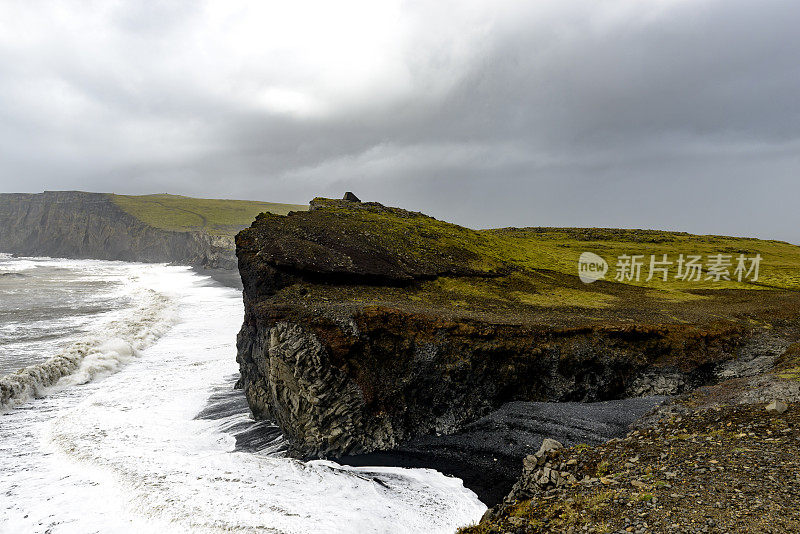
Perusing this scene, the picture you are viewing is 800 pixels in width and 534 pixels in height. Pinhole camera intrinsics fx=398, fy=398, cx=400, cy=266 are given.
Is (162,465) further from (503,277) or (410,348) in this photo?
(503,277)

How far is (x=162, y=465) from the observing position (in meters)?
15.0

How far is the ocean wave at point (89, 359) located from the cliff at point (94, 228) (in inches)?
5249

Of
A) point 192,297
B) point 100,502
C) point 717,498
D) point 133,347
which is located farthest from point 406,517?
point 192,297

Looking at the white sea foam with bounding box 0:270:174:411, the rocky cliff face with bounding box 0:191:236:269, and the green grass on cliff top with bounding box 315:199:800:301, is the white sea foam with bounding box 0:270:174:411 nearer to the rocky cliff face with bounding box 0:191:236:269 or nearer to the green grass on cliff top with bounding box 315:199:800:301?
the green grass on cliff top with bounding box 315:199:800:301

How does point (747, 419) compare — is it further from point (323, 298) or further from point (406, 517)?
point (323, 298)

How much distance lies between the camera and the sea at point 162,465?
39.3 ft

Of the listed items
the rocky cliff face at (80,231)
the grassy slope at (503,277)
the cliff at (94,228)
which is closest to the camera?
the grassy slope at (503,277)

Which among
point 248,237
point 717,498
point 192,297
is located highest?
point 248,237

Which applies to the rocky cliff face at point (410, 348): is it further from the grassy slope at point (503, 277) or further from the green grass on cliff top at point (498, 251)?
the green grass on cliff top at point (498, 251)

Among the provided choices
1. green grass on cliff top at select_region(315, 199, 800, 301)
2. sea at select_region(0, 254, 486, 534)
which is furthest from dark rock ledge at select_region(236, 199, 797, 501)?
green grass on cliff top at select_region(315, 199, 800, 301)

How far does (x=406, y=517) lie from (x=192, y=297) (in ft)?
192

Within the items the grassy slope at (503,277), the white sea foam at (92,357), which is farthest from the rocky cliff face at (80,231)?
the grassy slope at (503,277)

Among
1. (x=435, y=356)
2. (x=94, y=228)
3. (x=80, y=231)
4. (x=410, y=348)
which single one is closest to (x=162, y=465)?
(x=410, y=348)

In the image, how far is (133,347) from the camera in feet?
101
